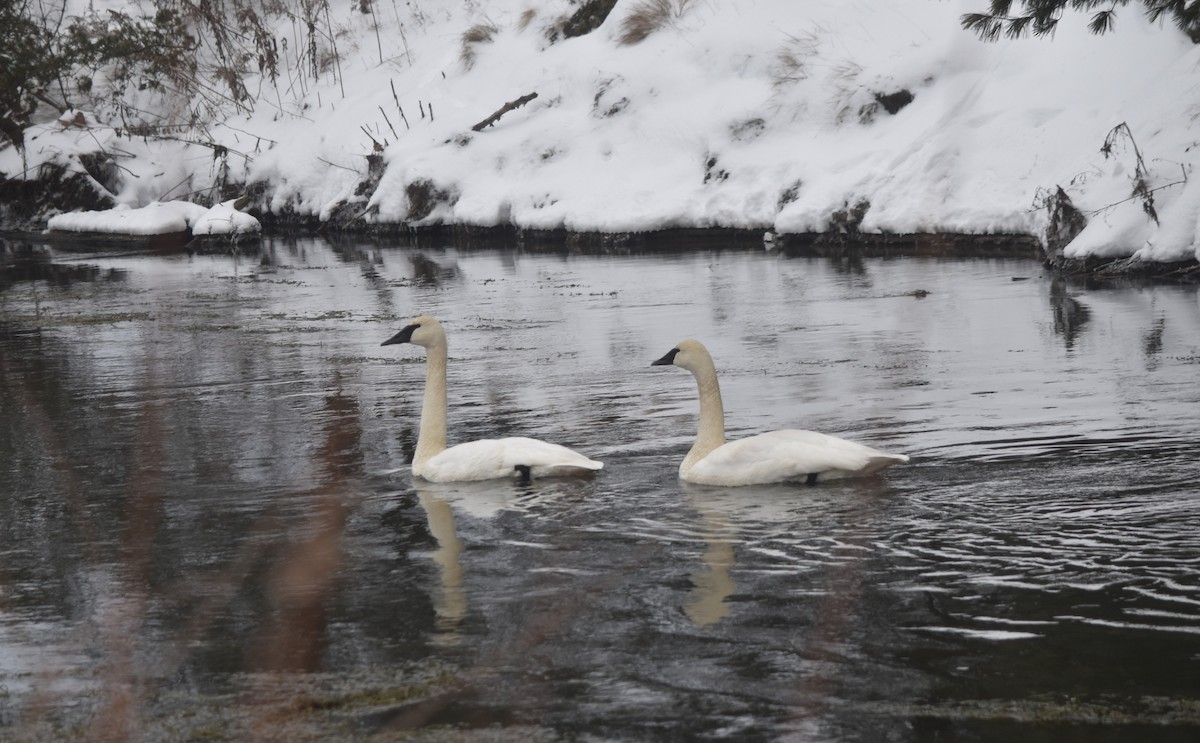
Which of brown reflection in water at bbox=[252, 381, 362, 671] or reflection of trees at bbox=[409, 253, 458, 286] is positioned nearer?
brown reflection in water at bbox=[252, 381, 362, 671]

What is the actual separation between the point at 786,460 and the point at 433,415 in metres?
2.16

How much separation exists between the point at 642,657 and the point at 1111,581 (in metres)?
1.83

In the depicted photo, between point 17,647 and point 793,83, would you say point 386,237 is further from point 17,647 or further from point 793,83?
point 17,647

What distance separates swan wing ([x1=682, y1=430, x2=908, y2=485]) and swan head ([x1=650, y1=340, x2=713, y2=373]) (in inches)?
23.4

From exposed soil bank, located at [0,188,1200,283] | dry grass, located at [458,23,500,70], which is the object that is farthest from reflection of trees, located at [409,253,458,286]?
dry grass, located at [458,23,500,70]

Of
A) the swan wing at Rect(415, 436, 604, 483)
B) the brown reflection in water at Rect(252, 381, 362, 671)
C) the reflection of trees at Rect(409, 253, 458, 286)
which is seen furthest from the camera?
the reflection of trees at Rect(409, 253, 458, 286)

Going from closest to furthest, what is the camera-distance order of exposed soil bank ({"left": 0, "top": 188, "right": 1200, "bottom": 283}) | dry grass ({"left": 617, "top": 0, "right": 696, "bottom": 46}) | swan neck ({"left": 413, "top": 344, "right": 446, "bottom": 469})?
swan neck ({"left": 413, "top": 344, "right": 446, "bottom": 469}), exposed soil bank ({"left": 0, "top": 188, "right": 1200, "bottom": 283}), dry grass ({"left": 617, "top": 0, "right": 696, "bottom": 46})

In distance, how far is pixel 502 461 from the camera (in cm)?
788

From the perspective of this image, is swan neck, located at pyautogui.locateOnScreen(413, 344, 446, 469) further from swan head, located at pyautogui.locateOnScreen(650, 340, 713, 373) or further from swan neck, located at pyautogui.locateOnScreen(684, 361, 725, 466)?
swan neck, located at pyautogui.locateOnScreen(684, 361, 725, 466)

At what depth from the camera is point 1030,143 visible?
21.8 m

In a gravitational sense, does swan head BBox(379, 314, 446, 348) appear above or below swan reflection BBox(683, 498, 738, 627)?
above

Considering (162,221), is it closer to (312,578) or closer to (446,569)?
(312,578)

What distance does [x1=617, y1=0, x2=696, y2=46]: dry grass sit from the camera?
3125 cm

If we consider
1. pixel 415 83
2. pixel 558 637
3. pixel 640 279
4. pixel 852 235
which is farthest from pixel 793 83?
pixel 558 637
